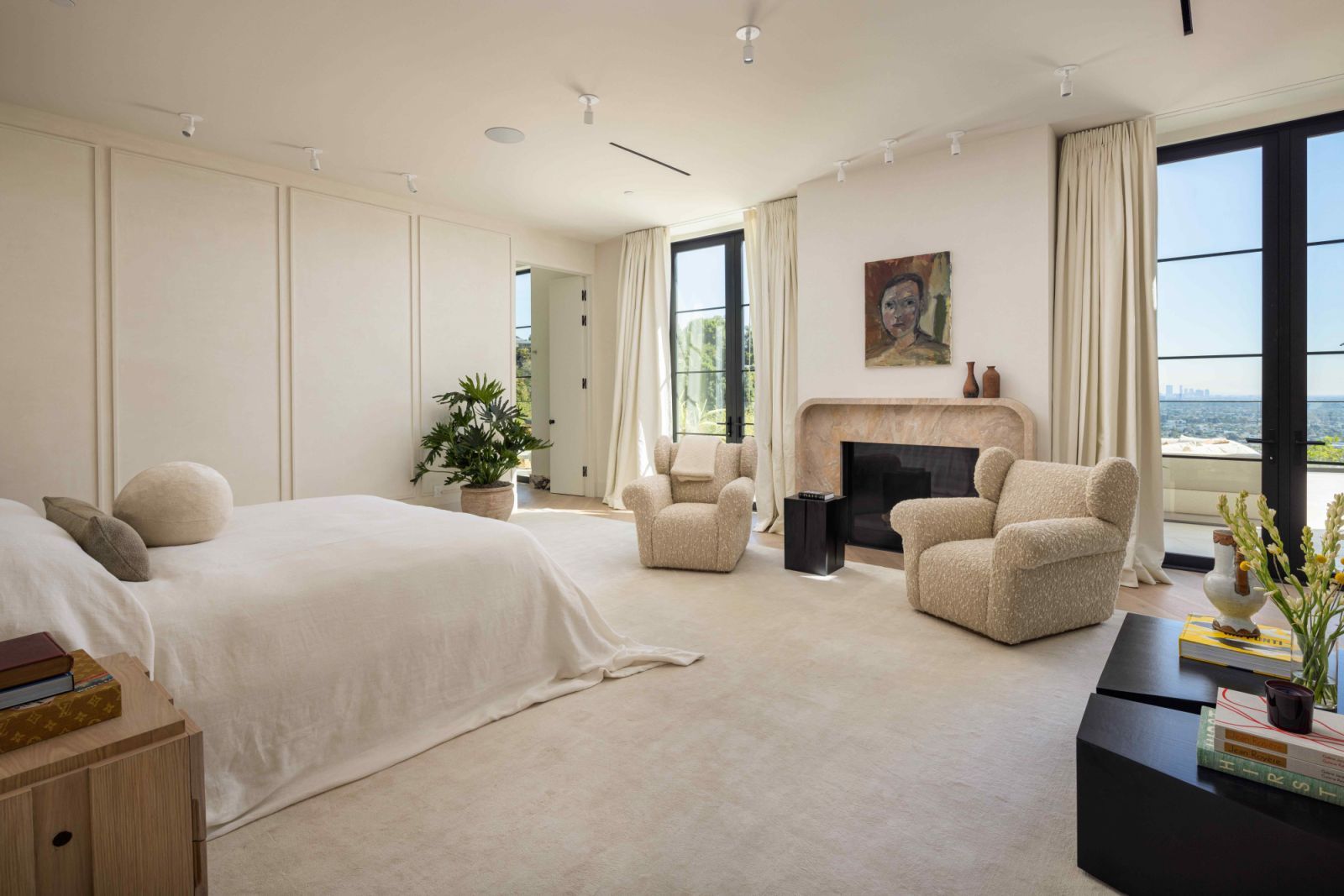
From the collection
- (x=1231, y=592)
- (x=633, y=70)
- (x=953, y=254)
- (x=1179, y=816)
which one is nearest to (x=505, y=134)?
(x=633, y=70)

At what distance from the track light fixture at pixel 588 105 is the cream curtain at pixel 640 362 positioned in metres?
2.79

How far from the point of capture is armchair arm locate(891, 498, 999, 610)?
3477mm

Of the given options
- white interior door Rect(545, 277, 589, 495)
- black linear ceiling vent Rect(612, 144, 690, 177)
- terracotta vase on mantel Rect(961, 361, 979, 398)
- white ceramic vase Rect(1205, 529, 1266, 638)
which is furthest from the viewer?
white interior door Rect(545, 277, 589, 495)

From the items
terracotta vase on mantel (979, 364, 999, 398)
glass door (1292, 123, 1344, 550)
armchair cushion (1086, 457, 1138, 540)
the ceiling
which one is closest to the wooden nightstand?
the ceiling

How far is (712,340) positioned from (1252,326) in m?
3.98

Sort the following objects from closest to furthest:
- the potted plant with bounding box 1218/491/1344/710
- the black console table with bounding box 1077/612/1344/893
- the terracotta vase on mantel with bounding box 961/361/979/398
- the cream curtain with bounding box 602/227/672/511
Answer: the black console table with bounding box 1077/612/1344/893
the potted plant with bounding box 1218/491/1344/710
the terracotta vase on mantel with bounding box 961/361/979/398
the cream curtain with bounding box 602/227/672/511

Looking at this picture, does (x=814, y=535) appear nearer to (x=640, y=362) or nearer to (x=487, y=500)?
(x=487, y=500)

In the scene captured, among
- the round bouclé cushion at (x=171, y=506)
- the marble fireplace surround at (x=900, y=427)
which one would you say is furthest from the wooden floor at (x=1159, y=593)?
the round bouclé cushion at (x=171, y=506)

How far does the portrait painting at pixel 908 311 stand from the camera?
4715 millimetres

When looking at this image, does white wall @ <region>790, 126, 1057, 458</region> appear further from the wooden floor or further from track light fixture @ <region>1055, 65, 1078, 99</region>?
the wooden floor

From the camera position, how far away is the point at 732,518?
422cm

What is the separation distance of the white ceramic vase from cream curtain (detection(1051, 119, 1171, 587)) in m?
2.25

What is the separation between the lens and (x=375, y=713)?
211 cm

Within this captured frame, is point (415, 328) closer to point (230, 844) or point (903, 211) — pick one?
point (903, 211)
